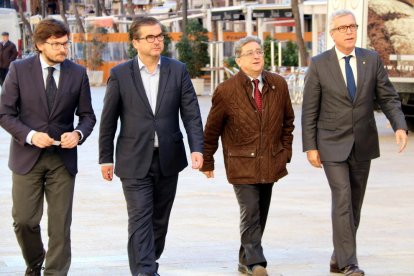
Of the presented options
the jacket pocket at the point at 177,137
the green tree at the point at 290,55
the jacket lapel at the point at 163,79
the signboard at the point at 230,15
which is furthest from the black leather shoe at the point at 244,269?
the signboard at the point at 230,15

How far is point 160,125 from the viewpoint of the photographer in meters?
8.07

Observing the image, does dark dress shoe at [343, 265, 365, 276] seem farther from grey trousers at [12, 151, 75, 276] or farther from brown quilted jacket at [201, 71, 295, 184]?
grey trousers at [12, 151, 75, 276]

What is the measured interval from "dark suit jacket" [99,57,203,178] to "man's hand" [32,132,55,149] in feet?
2.23

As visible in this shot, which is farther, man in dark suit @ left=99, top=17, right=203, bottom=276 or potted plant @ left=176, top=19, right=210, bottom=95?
potted plant @ left=176, top=19, right=210, bottom=95

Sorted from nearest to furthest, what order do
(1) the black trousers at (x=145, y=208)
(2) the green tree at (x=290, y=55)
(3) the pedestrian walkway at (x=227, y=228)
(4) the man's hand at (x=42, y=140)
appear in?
(4) the man's hand at (x=42, y=140), (1) the black trousers at (x=145, y=208), (3) the pedestrian walkway at (x=227, y=228), (2) the green tree at (x=290, y=55)

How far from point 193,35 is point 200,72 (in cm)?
127

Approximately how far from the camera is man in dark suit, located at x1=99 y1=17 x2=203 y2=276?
317 inches

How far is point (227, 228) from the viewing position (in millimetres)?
10812

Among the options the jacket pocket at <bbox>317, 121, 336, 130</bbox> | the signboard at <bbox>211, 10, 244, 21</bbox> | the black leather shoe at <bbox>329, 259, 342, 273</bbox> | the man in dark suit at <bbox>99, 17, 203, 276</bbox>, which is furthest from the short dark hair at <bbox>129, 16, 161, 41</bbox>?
the signboard at <bbox>211, 10, 244, 21</bbox>

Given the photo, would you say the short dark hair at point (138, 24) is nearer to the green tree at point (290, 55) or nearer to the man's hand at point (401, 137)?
the man's hand at point (401, 137)

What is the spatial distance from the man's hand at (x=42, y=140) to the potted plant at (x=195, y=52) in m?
28.8

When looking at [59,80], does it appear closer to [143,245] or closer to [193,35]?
[143,245]

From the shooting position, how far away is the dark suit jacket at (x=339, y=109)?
8445 mm

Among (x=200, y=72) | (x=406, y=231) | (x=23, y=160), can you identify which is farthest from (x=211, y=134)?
(x=200, y=72)
